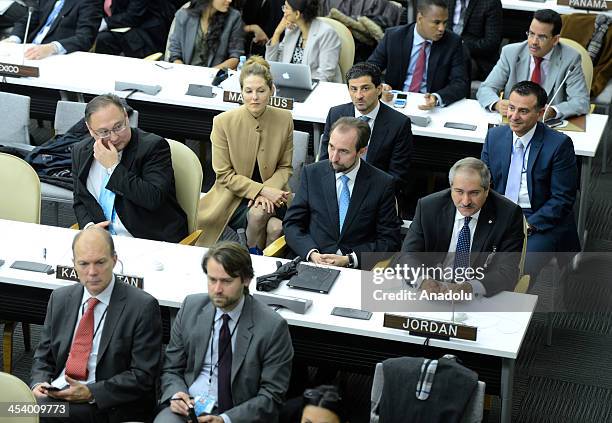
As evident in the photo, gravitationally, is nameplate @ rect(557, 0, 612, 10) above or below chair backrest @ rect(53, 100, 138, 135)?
above

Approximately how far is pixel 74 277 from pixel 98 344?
0.51 metres

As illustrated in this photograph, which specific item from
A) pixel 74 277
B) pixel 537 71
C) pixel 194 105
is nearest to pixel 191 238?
pixel 74 277

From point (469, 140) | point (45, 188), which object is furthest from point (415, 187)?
point (45, 188)

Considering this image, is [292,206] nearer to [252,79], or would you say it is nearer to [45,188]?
[252,79]

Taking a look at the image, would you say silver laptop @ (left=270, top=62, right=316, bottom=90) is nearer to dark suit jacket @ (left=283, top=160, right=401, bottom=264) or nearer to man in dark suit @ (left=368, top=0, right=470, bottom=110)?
man in dark suit @ (left=368, top=0, right=470, bottom=110)

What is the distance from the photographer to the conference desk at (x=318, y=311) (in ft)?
15.6

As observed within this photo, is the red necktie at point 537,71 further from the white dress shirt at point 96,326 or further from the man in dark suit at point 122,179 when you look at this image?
the white dress shirt at point 96,326

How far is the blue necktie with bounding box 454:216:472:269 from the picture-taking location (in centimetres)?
533

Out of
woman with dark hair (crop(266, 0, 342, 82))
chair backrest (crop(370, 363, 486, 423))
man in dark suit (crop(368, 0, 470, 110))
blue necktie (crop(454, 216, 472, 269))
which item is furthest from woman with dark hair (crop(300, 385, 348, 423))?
woman with dark hair (crop(266, 0, 342, 82))

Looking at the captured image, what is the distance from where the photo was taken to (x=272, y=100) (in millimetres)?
6816

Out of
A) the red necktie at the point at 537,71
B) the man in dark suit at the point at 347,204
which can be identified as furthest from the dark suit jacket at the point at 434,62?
the man in dark suit at the point at 347,204

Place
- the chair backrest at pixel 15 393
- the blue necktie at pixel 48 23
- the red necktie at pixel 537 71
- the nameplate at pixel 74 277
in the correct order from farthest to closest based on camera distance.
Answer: the blue necktie at pixel 48 23
the red necktie at pixel 537 71
the nameplate at pixel 74 277
the chair backrest at pixel 15 393

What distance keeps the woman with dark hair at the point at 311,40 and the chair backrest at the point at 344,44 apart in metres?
0.06

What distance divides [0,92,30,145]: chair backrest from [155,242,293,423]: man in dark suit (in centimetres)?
273
